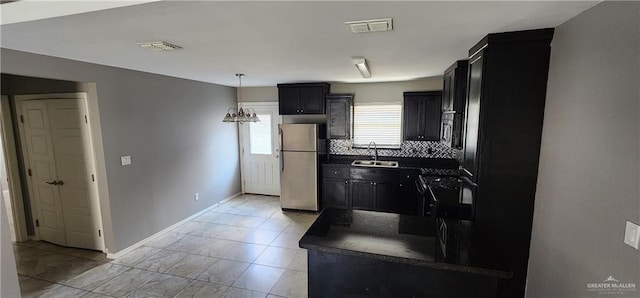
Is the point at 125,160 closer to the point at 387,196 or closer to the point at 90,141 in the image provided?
the point at 90,141

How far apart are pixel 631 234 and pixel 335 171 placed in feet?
12.3

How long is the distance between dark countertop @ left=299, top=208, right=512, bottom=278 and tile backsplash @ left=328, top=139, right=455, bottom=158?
2723 mm

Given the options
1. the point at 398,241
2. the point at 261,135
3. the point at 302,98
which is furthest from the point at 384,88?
the point at 398,241

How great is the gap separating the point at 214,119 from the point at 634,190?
5265 mm

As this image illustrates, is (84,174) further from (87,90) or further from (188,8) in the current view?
(188,8)

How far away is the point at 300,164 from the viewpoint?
490cm

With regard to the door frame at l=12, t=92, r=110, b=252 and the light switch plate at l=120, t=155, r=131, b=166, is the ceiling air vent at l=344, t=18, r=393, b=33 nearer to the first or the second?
the door frame at l=12, t=92, r=110, b=252

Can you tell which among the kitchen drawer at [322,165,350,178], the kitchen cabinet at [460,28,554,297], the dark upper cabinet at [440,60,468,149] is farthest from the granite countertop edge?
the kitchen drawer at [322,165,350,178]

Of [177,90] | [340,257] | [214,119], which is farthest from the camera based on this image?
[214,119]

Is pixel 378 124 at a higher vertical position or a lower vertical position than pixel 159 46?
lower

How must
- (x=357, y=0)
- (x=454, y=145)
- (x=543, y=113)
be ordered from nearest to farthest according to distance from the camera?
(x=357, y=0) → (x=543, y=113) → (x=454, y=145)

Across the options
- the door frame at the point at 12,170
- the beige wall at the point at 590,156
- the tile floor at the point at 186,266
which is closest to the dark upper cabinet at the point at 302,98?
the tile floor at the point at 186,266

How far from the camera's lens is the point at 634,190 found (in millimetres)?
1261

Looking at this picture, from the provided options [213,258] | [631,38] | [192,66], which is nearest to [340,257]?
[631,38]
